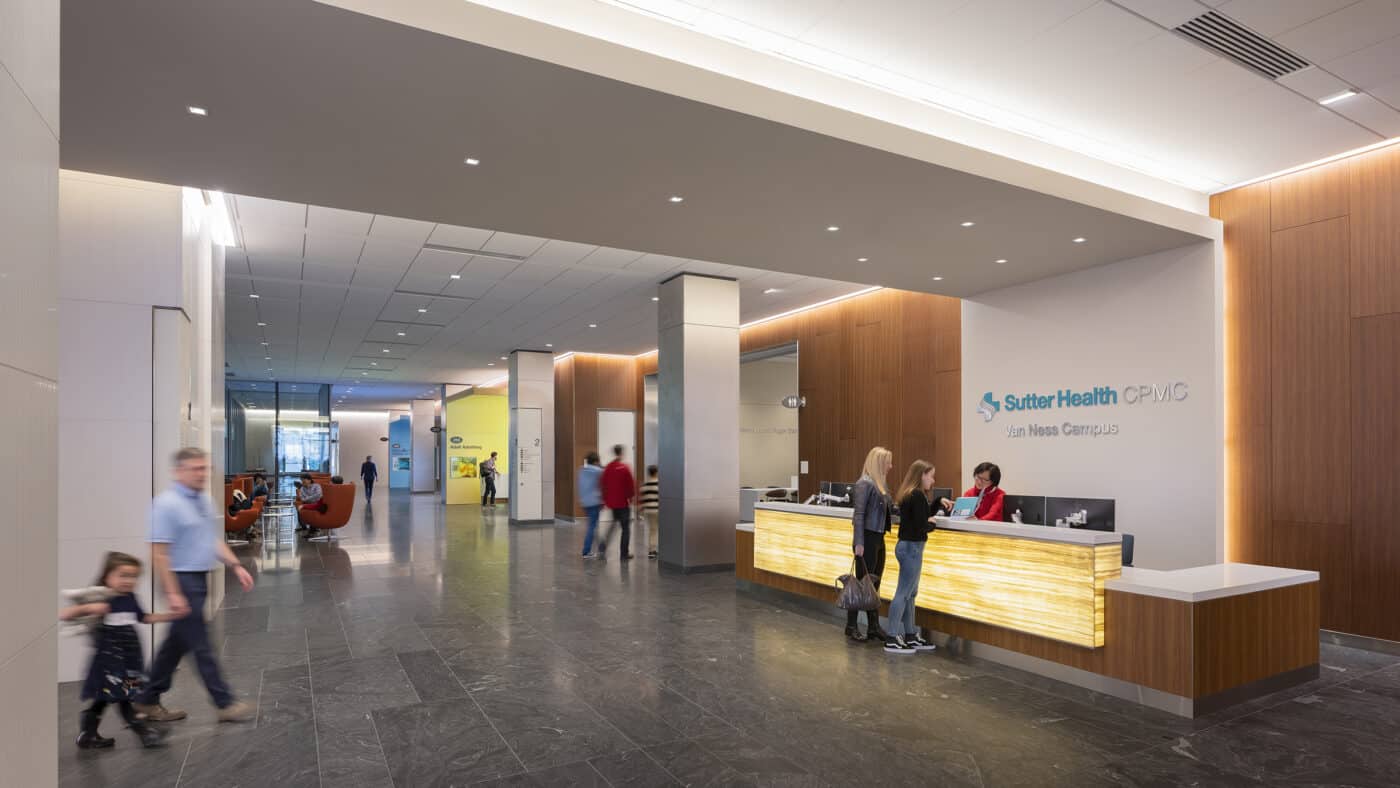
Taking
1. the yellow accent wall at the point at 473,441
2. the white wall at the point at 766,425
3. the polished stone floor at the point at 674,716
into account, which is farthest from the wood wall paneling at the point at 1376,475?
the yellow accent wall at the point at 473,441

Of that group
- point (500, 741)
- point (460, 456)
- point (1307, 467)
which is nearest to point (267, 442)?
point (460, 456)

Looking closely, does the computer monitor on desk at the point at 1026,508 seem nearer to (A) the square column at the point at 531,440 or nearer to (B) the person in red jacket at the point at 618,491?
(B) the person in red jacket at the point at 618,491

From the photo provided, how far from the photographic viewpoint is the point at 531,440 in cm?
1844

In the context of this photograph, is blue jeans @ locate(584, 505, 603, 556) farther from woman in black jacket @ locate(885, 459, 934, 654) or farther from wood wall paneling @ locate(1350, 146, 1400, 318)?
wood wall paneling @ locate(1350, 146, 1400, 318)

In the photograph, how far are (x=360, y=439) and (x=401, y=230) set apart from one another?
36369mm

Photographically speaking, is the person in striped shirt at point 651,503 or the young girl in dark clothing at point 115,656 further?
the person in striped shirt at point 651,503

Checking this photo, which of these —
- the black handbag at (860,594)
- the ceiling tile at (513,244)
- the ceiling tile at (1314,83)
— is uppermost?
the ceiling tile at (1314,83)

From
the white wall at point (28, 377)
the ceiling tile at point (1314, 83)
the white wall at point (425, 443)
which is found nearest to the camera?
the white wall at point (28, 377)

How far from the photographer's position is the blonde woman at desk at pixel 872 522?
22.1ft

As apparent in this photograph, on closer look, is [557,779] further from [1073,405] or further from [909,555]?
[1073,405]

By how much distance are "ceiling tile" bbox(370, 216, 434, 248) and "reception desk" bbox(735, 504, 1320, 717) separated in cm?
641

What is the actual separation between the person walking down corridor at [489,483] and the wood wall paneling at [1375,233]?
20.7 meters

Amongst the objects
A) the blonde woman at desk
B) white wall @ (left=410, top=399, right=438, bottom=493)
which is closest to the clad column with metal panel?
the blonde woman at desk

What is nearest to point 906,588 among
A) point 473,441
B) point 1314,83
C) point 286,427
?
point 1314,83
